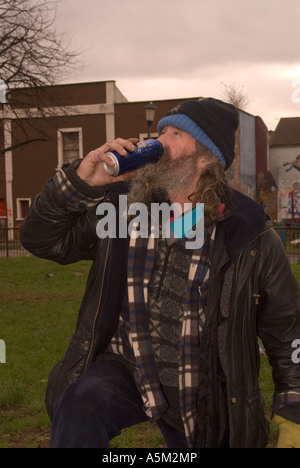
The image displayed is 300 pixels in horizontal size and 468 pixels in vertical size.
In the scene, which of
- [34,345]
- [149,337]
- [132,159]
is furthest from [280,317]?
[34,345]

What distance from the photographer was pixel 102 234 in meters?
2.80

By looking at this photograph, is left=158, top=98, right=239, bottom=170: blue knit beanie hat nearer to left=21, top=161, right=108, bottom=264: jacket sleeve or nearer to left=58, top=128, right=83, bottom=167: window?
left=21, top=161, right=108, bottom=264: jacket sleeve

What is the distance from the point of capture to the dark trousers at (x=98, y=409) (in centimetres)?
207

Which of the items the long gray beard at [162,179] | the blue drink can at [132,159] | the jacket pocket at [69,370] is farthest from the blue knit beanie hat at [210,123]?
the jacket pocket at [69,370]

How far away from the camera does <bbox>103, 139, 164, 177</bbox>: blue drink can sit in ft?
7.86

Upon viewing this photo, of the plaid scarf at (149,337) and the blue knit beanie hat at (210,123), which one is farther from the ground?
the blue knit beanie hat at (210,123)

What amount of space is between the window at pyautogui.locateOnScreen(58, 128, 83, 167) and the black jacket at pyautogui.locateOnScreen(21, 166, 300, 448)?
27073 mm

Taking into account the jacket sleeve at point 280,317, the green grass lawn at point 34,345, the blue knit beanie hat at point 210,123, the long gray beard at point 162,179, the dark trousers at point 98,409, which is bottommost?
the green grass lawn at point 34,345

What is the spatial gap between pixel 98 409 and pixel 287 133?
45044 mm

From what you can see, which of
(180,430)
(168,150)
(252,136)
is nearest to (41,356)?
(180,430)

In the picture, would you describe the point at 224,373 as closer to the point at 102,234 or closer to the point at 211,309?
the point at 211,309

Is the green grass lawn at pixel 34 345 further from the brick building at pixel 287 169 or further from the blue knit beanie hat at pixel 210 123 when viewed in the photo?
the brick building at pixel 287 169

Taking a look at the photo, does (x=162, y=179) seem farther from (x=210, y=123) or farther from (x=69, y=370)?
(x=69, y=370)

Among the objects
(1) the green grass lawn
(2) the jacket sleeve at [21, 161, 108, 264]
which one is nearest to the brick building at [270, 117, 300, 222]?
(1) the green grass lawn
